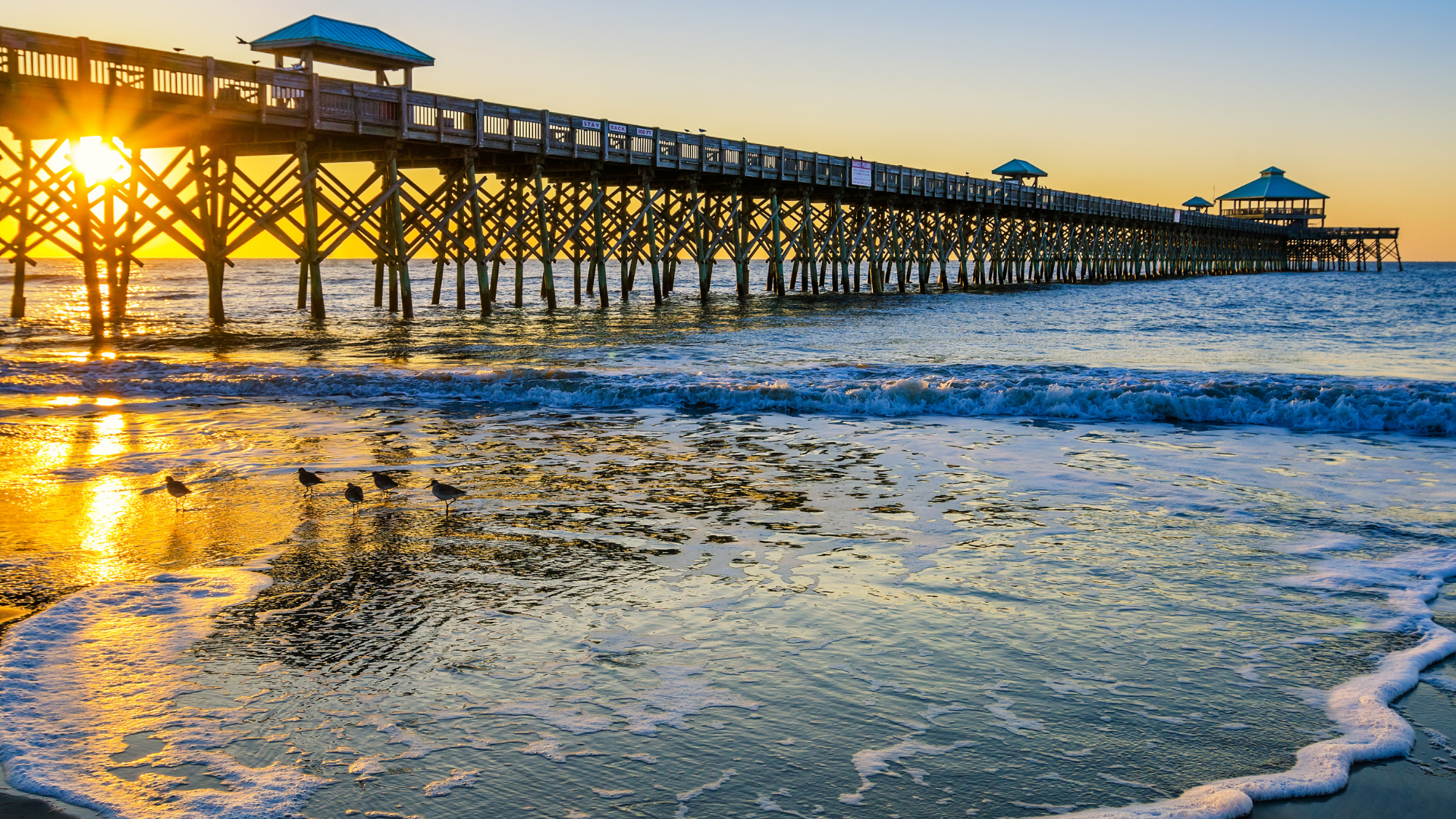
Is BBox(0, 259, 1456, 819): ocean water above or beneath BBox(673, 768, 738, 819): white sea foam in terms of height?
above

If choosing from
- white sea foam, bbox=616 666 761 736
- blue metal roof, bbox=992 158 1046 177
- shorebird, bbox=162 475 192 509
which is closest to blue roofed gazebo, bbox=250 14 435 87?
shorebird, bbox=162 475 192 509

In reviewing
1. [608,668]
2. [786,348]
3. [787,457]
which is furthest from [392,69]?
[608,668]

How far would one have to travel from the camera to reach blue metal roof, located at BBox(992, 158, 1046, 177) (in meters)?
55.6

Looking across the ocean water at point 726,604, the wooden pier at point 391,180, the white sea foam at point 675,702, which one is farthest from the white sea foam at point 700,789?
the wooden pier at point 391,180

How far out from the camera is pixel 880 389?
12.5 m

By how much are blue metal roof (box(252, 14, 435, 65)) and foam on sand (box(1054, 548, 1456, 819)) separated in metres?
23.1

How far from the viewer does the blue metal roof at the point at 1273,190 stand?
319 ft

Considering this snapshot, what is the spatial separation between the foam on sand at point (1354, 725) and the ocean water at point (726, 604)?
16 mm

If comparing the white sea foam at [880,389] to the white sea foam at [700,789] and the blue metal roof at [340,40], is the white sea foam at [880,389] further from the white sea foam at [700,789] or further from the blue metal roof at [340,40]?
the blue metal roof at [340,40]

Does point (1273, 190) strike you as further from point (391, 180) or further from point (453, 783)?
point (453, 783)

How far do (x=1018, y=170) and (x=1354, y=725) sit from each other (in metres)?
55.4

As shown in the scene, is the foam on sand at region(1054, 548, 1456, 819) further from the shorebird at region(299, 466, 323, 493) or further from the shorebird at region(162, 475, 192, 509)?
the shorebird at region(162, 475, 192, 509)

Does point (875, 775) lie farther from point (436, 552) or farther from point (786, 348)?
point (786, 348)

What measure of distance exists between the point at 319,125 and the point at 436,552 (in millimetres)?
16296
